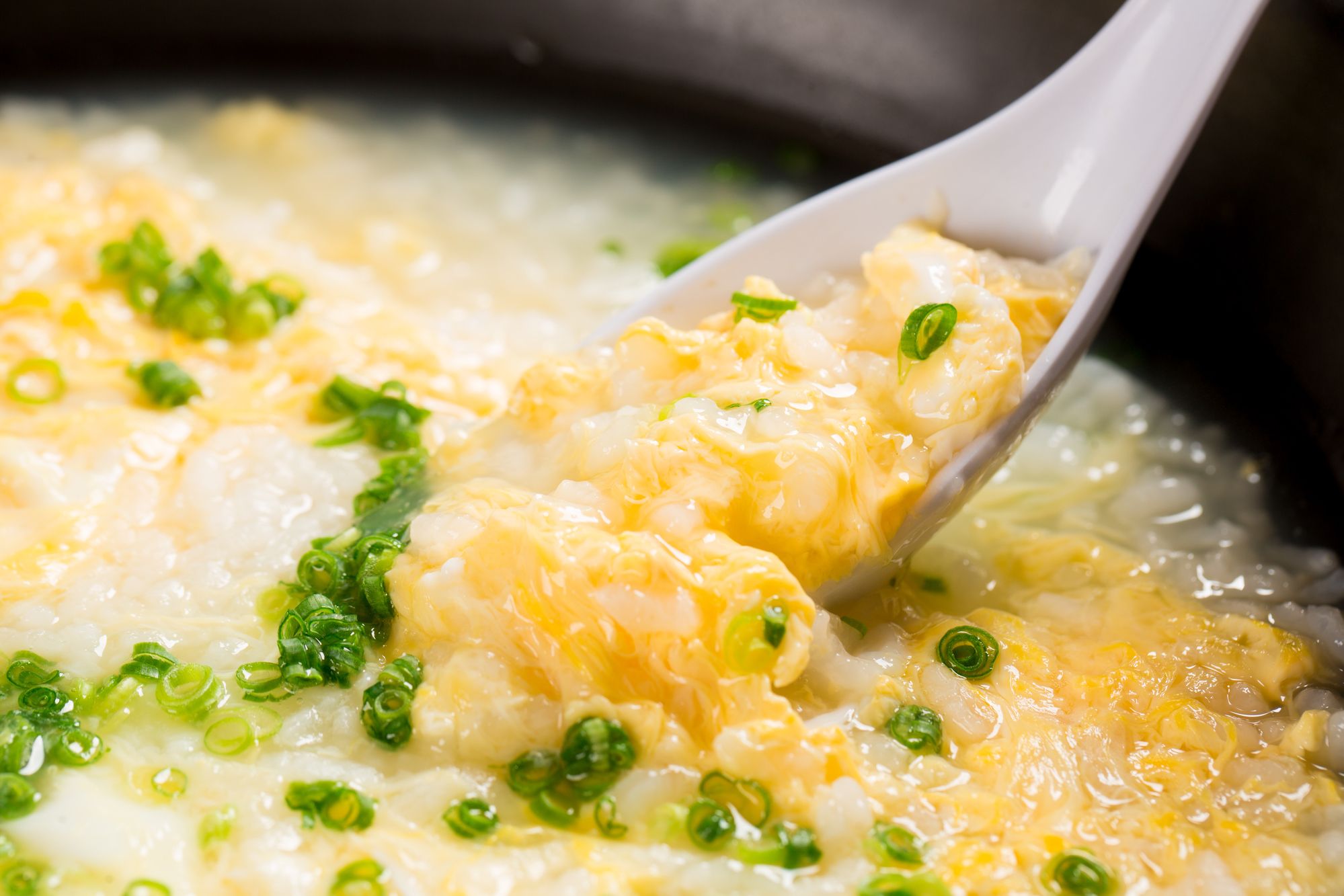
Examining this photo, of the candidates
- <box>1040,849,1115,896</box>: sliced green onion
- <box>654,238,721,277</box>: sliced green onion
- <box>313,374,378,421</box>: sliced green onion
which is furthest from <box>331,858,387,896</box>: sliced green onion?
<box>654,238,721,277</box>: sliced green onion

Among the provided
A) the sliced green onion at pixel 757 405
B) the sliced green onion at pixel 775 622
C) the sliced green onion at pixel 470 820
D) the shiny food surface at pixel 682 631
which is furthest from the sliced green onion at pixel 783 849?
the sliced green onion at pixel 757 405

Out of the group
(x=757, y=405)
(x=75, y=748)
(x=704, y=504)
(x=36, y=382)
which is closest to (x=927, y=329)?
(x=757, y=405)

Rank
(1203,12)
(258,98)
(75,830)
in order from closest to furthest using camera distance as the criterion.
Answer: (75,830) < (1203,12) < (258,98)

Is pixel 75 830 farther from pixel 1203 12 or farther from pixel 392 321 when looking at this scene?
pixel 1203 12

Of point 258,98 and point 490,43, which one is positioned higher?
point 490,43

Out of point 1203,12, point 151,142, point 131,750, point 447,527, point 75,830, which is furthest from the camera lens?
point 151,142

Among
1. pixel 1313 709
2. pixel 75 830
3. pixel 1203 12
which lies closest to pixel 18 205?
pixel 75 830
